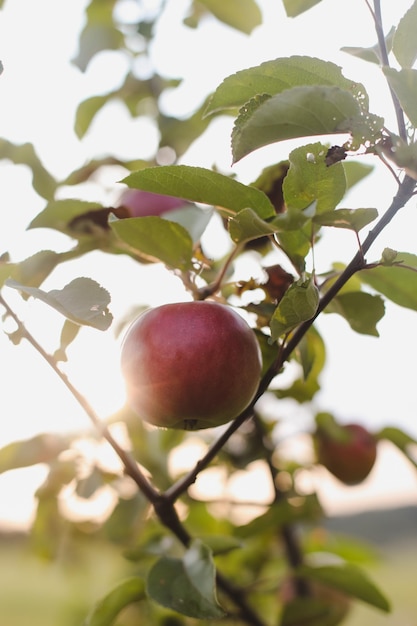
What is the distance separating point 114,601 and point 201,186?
1.75ft

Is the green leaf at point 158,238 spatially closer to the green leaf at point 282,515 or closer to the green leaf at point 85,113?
the green leaf at point 282,515

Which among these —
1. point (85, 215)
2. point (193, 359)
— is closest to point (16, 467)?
point (85, 215)

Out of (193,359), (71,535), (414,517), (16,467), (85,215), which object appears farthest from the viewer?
(414,517)

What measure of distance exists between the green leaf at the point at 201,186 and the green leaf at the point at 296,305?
13cm

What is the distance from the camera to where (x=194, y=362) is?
679 millimetres

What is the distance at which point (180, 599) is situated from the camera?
2.30 ft

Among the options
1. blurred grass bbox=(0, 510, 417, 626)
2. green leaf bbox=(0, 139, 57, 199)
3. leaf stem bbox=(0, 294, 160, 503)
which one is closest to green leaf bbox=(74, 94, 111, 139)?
green leaf bbox=(0, 139, 57, 199)

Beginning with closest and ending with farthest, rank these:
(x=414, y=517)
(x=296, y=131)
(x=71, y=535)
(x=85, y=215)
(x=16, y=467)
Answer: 1. (x=296, y=131)
2. (x=85, y=215)
3. (x=16, y=467)
4. (x=71, y=535)
5. (x=414, y=517)

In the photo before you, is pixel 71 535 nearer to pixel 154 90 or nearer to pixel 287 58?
pixel 154 90

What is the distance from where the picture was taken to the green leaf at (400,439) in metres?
1.30

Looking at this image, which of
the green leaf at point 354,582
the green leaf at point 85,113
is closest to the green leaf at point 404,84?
the green leaf at point 354,582

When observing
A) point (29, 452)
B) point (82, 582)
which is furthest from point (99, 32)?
point (82, 582)

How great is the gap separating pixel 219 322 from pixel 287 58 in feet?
0.85

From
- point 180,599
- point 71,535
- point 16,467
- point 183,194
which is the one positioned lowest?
point 71,535
